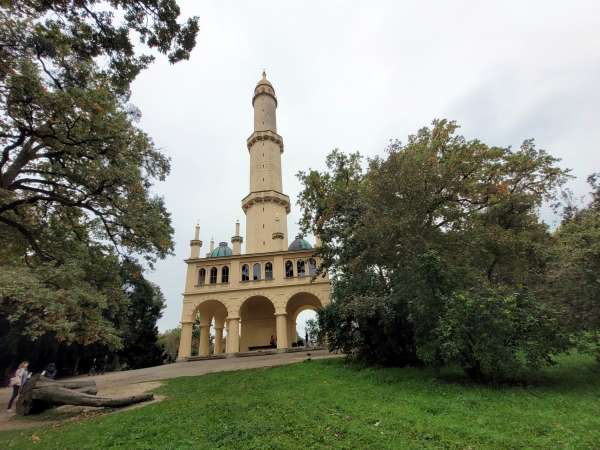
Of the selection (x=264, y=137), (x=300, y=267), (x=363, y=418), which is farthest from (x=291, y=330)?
(x=363, y=418)

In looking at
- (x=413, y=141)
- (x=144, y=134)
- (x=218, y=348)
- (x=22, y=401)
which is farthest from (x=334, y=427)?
(x=218, y=348)

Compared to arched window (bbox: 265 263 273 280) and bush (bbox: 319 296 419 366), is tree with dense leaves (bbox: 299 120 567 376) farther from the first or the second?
arched window (bbox: 265 263 273 280)

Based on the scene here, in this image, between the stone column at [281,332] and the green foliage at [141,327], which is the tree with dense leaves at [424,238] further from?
the green foliage at [141,327]

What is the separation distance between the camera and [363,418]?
6613 mm

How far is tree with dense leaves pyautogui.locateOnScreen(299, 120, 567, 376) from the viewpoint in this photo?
408 inches

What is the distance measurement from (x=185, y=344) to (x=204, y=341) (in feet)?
9.87

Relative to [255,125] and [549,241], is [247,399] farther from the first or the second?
[255,125]

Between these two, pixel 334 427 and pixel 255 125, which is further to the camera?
pixel 255 125

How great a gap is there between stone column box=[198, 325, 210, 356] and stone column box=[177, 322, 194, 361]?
220 cm

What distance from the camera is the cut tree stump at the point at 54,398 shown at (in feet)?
31.4

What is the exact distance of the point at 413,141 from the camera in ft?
57.2

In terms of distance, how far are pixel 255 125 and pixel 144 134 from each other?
27309mm

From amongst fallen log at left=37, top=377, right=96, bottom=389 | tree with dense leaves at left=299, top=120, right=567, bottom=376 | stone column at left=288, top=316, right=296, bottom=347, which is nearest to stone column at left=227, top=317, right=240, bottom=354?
stone column at left=288, top=316, right=296, bottom=347

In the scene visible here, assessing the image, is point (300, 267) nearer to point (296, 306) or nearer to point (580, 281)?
point (296, 306)
